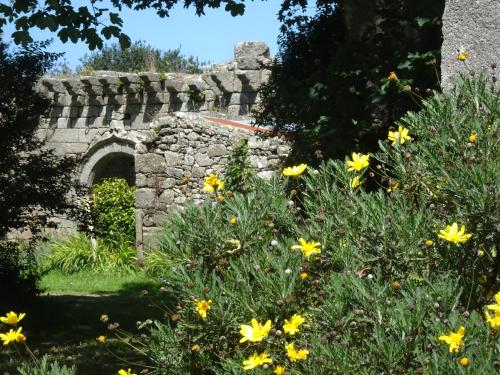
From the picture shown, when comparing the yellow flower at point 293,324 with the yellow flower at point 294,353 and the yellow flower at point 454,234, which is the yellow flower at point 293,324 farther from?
the yellow flower at point 454,234

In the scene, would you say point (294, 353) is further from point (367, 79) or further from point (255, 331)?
point (367, 79)

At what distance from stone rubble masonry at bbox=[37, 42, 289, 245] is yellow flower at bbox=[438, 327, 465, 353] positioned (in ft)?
29.1

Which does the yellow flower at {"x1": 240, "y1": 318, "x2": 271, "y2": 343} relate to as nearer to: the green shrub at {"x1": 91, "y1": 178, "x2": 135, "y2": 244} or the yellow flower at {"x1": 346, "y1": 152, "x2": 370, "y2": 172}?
the yellow flower at {"x1": 346, "y1": 152, "x2": 370, "y2": 172}

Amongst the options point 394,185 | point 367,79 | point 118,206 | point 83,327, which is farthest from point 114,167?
point 394,185

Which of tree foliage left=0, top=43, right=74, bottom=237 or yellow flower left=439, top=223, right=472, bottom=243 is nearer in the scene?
yellow flower left=439, top=223, right=472, bottom=243

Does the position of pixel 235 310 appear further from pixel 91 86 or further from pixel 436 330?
pixel 91 86

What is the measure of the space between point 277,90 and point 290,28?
0.95m

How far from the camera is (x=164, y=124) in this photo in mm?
15406

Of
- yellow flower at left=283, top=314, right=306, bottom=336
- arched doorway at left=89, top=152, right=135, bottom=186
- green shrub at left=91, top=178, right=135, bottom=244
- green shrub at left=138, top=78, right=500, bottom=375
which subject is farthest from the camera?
arched doorway at left=89, top=152, right=135, bottom=186

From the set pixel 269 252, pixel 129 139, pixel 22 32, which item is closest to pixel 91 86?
pixel 129 139

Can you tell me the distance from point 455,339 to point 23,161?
336 inches

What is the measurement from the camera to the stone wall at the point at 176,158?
14969 millimetres

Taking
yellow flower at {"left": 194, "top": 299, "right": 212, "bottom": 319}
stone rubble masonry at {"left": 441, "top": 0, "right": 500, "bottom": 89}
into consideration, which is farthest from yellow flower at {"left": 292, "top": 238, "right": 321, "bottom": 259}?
stone rubble masonry at {"left": 441, "top": 0, "right": 500, "bottom": 89}

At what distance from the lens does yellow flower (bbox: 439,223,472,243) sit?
2.51m
